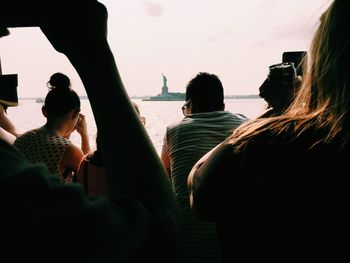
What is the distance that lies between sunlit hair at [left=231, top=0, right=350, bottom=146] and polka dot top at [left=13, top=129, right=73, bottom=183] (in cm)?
176

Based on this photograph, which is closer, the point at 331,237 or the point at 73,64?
the point at 73,64

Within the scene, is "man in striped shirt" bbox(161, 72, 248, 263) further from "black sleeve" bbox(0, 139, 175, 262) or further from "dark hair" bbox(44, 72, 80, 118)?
"black sleeve" bbox(0, 139, 175, 262)

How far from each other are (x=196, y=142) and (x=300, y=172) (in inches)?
53.1

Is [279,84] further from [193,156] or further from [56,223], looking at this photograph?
[56,223]

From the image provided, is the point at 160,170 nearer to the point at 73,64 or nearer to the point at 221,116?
the point at 73,64

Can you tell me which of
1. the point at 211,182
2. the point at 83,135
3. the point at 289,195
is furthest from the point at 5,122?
the point at 289,195

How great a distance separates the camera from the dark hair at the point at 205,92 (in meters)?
2.56

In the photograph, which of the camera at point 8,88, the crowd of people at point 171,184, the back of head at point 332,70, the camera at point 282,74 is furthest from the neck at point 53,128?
the back of head at point 332,70

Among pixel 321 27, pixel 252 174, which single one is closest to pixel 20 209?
pixel 252 174

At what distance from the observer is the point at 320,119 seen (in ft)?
3.05

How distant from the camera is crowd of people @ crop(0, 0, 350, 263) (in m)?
0.45

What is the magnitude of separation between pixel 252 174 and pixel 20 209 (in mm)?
627

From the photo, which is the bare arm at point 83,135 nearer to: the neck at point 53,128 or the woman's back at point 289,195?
the neck at point 53,128

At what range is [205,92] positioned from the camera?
256 centimetres
